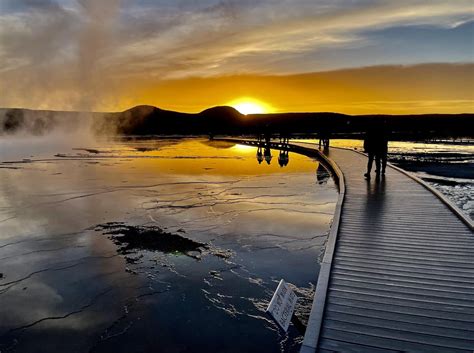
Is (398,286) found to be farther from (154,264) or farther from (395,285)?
(154,264)

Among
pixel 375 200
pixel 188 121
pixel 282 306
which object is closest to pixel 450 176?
pixel 375 200

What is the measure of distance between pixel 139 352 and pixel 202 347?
2.62 ft

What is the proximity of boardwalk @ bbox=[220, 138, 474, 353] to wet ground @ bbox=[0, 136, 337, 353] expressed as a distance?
910 millimetres

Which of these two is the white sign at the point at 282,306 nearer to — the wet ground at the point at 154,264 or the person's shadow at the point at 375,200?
the wet ground at the point at 154,264

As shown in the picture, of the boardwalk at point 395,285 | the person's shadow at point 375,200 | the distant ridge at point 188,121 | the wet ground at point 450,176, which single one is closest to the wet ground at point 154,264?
the boardwalk at point 395,285

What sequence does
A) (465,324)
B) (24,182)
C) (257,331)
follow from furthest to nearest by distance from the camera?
(24,182) → (257,331) → (465,324)

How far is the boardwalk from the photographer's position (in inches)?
167

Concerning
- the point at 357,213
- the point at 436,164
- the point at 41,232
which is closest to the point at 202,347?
the point at 357,213

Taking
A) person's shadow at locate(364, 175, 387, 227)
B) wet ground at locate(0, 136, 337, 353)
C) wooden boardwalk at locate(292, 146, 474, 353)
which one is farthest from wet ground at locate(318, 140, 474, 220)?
wooden boardwalk at locate(292, 146, 474, 353)

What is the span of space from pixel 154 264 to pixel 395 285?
4.54 metres

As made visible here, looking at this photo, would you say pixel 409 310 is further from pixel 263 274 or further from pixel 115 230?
pixel 115 230

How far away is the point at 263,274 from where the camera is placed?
25.1 feet

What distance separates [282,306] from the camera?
14.8 ft

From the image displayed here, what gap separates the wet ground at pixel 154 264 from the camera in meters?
5.67
